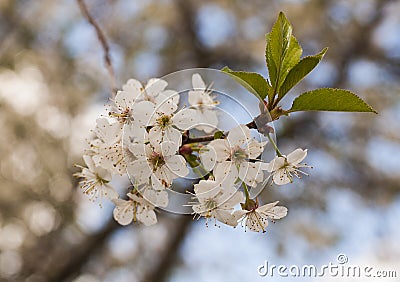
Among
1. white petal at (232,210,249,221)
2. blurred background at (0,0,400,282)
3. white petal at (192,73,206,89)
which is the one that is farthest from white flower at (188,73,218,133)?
blurred background at (0,0,400,282)

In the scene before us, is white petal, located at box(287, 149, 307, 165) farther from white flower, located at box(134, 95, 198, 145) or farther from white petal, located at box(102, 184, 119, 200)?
white petal, located at box(102, 184, 119, 200)

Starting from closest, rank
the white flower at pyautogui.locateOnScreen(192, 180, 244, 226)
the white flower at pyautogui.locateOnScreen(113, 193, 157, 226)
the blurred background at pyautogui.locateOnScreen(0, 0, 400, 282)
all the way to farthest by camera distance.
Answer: the white flower at pyautogui.locateOnScreen(192, 180, 244, 226)
the white flower at pyautogui.locateOnScreen(113, 193, 157, 226)
the blurred background at pyautogui.locateOnScreen(0, 0, 400, 282)

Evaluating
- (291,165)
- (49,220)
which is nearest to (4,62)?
(49,220)

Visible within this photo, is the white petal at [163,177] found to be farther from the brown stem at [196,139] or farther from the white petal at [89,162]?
the white petal at [89,162]

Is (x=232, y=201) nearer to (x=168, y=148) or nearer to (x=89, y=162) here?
A: (x=168, y=148)

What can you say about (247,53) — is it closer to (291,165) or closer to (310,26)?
(310,26)

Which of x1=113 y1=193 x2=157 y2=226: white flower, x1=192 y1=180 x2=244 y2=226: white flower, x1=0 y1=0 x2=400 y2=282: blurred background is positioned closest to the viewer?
x1=192 y1=180 x2=244 y2=226: white flower

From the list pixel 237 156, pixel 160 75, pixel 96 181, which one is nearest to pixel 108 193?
pixel 96 181

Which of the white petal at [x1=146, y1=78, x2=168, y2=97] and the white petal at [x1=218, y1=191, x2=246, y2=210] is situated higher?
the white petal at [x1=146, y1=78, x2=168, y2=97]
